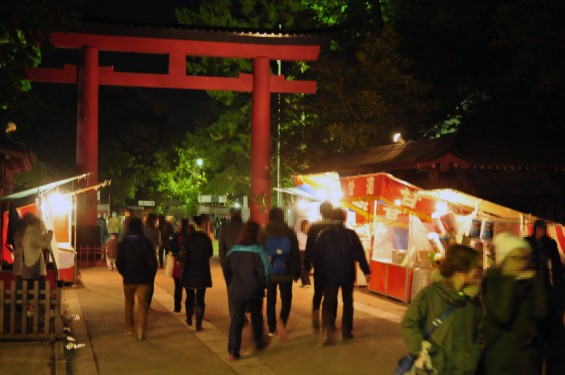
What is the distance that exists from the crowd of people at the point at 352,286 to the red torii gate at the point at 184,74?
24.1 feet

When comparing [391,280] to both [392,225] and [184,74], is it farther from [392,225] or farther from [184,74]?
[184,74]

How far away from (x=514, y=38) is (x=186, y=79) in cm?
1206


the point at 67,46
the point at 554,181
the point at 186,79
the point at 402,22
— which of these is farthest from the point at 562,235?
the point at 67,46

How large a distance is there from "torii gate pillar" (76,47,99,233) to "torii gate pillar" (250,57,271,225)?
5.18 metres

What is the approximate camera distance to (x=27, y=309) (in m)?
9.85

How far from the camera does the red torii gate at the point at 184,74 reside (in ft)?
75.6

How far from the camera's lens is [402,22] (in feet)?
78.8

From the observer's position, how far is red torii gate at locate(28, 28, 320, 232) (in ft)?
75.6

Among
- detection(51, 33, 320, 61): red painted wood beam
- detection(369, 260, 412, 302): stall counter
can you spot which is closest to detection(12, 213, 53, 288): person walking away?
detection(369, 260, 412, 302): stall counter

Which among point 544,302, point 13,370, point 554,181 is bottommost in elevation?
point 13,370

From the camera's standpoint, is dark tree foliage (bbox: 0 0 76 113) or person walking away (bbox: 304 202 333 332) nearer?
person walking away (bbox: 304 202 333 332)

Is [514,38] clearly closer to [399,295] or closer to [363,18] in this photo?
[399,295]

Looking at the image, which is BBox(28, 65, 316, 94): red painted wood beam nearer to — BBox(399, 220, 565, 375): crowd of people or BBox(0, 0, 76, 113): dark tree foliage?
BBox(0, 0, 76, 113): dark tree foliage

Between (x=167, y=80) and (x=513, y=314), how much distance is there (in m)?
20.3
